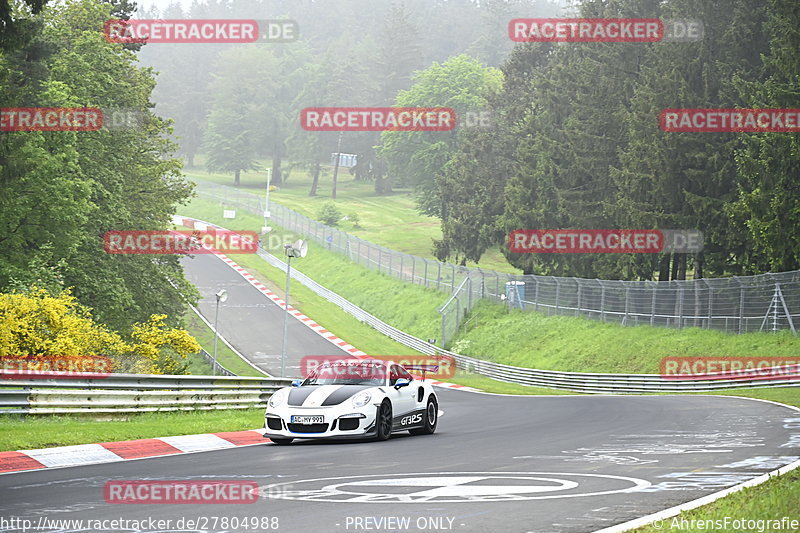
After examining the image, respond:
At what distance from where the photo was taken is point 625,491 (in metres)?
9.53

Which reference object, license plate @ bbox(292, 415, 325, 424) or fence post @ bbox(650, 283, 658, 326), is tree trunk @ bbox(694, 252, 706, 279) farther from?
license plate @ bbox(292, 415, 325, 424)

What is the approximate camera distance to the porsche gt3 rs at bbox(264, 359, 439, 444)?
15.6 m

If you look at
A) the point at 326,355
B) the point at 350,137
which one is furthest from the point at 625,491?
the point at 350,137

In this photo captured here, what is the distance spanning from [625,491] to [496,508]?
161 cm

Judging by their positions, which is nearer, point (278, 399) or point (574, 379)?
point (278, 399)

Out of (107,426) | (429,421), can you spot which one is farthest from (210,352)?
(107,426)

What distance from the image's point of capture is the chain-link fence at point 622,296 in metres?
37.8

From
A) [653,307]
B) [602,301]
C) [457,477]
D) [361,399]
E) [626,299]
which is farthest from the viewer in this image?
[602,301]

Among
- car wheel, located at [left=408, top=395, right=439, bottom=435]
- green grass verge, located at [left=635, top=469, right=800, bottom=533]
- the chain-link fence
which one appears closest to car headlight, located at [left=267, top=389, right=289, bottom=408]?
car wheel, located at [left=408, top=395, right=439, bottom=435]

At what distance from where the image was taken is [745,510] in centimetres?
775

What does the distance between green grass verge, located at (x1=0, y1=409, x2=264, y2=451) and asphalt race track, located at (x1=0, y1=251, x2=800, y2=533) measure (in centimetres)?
174

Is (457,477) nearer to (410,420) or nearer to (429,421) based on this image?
(410,420)

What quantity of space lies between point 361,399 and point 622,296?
1264 inches

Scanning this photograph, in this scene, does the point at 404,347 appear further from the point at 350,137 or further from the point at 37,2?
the point at 350,137
